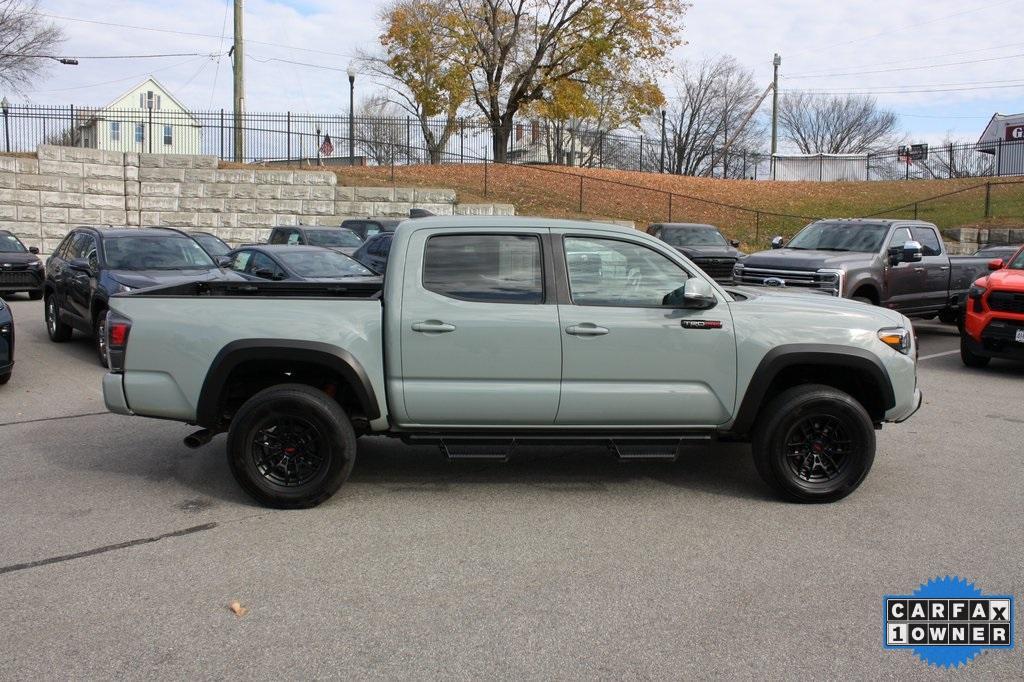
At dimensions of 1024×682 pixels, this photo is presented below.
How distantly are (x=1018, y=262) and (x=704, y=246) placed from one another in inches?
491

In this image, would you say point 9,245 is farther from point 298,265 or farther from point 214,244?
point 298,265

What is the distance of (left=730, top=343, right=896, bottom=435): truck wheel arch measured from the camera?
6.11 m

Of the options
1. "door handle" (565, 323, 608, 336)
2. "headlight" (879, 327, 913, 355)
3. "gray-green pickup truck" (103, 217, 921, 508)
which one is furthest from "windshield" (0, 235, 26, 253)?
"headlight" (879, 327, 913, 355)

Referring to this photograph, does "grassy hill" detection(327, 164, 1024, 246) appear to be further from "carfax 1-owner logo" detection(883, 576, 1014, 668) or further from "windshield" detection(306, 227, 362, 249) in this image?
"carfax 1-owner logo" detection(883, 576, 1014, 668)

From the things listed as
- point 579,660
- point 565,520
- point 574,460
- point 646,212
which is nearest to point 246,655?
point 579,660

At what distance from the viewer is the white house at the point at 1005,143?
41969 millimetres

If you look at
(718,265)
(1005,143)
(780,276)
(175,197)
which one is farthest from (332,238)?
(1005,143)

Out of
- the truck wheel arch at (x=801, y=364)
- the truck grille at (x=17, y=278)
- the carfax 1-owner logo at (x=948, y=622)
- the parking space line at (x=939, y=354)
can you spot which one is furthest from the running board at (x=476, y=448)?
the truck grille at (x=17, y=278)

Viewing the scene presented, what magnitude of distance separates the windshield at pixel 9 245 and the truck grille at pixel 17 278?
661 mm

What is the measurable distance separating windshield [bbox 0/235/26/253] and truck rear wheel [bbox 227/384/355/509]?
51.3ft

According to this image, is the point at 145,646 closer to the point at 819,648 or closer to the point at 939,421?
the point at 819,648

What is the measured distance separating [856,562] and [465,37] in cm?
3713

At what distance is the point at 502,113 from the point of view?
140ft

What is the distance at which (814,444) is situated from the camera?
623 cm
